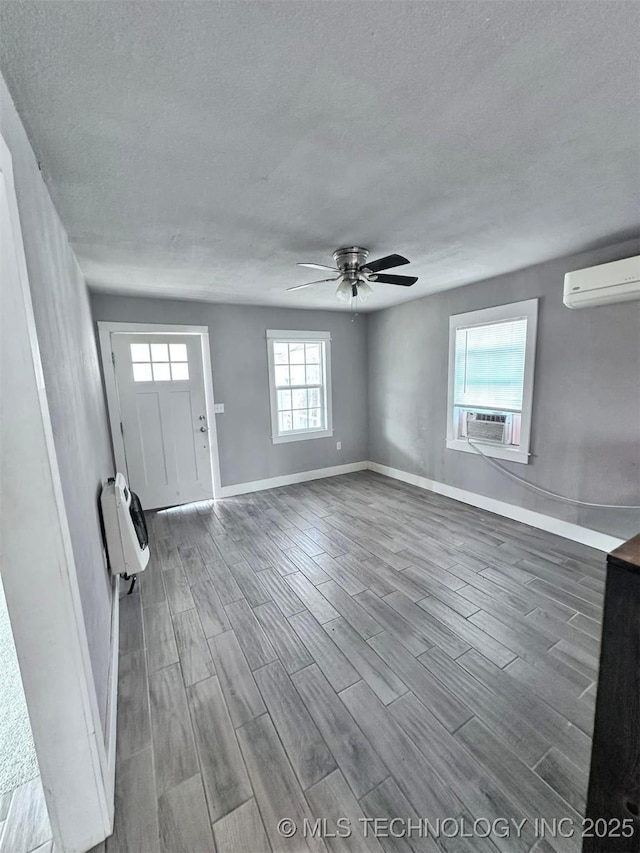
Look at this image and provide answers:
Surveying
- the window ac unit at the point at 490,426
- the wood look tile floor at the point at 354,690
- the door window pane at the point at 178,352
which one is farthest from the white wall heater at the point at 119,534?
the window ac unit at the point at 490,426

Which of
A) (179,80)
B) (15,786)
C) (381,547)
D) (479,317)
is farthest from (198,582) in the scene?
(479,317)

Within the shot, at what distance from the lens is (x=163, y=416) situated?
156 inches

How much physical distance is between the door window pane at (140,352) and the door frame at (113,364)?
0.49 ft

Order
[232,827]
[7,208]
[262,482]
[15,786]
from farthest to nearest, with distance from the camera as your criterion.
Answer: [262,482], [15,786], [232,827], [7,208]

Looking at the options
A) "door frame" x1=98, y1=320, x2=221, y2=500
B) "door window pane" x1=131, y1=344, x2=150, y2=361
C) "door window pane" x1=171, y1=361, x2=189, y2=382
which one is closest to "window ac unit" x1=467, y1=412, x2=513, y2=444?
"door frame" x1=98, y1=320, x2=221, y2=500

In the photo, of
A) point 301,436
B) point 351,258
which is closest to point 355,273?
point 351,258

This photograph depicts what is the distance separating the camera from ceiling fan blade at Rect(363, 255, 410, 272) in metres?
Result: 2.12

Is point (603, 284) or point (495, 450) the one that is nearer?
point (603, 284)

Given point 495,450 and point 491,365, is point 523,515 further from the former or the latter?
point 491,365

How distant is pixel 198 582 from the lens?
257 cm

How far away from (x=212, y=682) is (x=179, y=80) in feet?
8.02

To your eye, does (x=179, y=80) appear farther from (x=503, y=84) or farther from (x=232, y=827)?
(x=232, y=827)

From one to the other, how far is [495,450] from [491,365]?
89 cm

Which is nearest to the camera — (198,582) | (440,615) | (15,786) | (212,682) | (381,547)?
(15,786)
